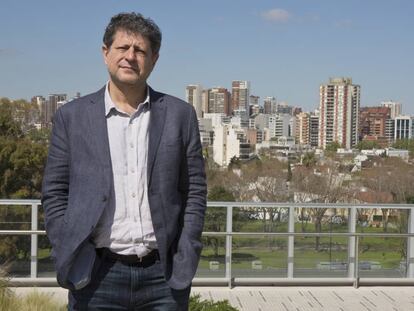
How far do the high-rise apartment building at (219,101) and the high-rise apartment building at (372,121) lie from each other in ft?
107

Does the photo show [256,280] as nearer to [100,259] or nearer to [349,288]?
[349,288]

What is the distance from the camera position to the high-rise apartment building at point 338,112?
471 ft

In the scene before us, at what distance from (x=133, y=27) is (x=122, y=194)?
583mm

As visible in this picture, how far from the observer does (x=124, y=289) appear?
7.41 feet

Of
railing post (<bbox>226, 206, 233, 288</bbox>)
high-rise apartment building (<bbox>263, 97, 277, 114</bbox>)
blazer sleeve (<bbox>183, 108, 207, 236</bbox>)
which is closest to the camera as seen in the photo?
blazer sleeve (<bbox>183, 108, 207, 236</bbox>)

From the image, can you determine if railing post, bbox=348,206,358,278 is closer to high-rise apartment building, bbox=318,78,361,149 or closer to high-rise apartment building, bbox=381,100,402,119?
high-rise apartment building, bbox=318,78,361,149

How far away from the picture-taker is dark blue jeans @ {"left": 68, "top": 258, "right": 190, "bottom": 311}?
225 cm

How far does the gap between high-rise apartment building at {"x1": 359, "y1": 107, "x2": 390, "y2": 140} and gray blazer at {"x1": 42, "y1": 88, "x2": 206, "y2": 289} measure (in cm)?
15270

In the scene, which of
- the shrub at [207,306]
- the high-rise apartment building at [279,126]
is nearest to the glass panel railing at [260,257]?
the shrub at [207,306]

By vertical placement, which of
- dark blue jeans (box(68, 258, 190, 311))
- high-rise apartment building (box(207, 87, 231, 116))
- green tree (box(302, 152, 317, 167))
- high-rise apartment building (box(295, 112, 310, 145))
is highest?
high-rise apartment building (box(207, 87, 231, 116))

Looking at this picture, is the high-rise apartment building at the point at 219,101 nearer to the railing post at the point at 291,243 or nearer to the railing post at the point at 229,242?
the railing post at the point at 291,243

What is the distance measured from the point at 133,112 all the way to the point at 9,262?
16.1 feet

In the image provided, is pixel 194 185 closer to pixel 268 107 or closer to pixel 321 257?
pixel 321 257

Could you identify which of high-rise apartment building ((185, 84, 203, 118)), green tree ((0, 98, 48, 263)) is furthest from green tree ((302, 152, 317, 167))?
high-rise apartment building ((185, 84, 203, 118))
